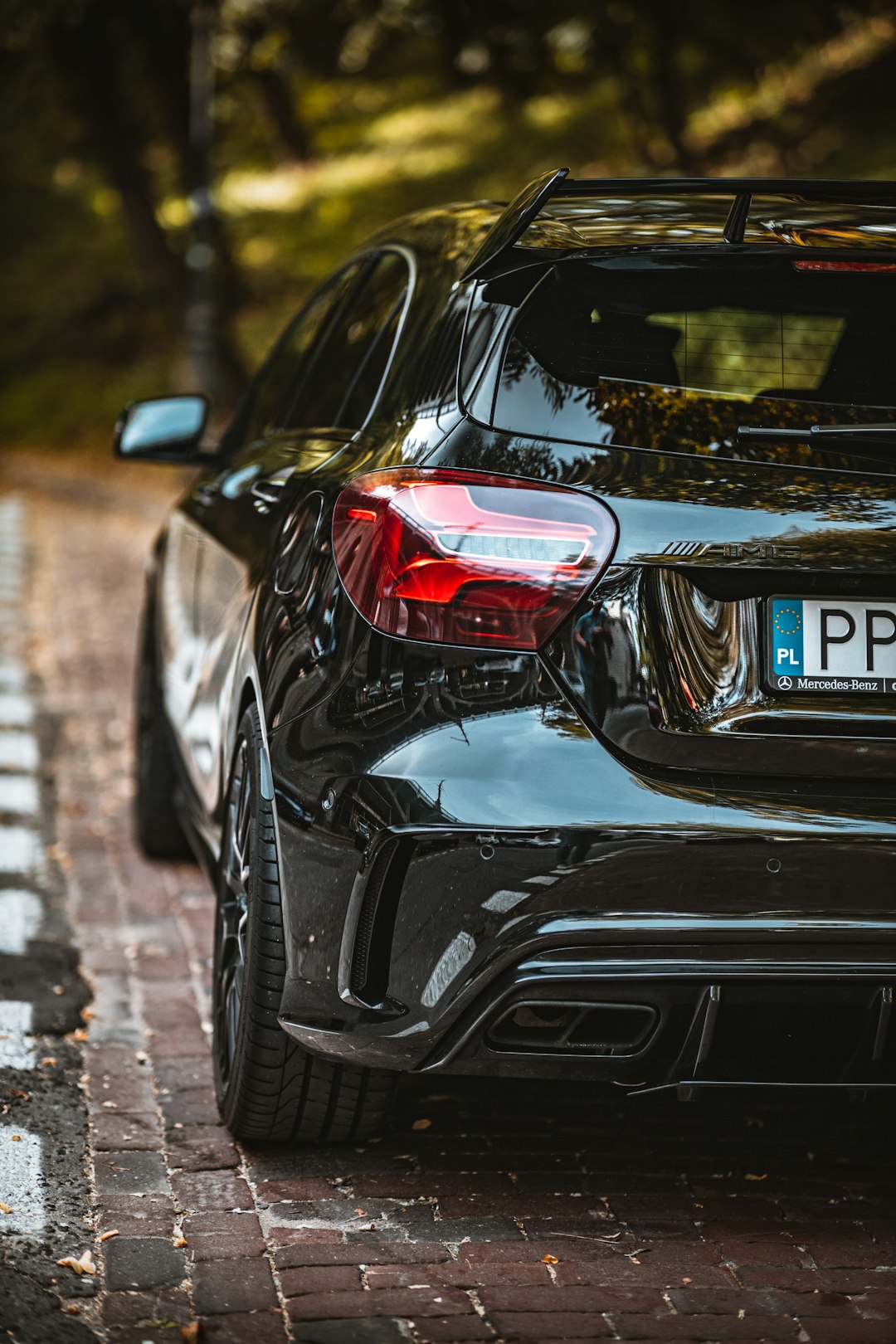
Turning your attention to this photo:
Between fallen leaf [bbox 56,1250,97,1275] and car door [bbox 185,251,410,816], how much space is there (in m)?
1.10

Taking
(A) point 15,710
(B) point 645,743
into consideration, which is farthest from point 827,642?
(A) point 15,710

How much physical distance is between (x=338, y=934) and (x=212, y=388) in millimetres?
19050

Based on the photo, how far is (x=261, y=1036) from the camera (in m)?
3.19

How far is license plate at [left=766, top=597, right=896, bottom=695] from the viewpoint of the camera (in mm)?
2727

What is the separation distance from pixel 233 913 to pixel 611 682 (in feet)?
3.93

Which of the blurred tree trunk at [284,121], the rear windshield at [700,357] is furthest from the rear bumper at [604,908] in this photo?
the blurred tree trunk at [284,121]

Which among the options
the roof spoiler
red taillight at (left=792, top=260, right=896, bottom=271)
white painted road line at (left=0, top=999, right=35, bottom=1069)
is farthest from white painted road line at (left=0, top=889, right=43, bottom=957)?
red taillight at (left=792, top=260, right=896, bottom=271)

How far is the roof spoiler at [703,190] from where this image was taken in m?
3.03

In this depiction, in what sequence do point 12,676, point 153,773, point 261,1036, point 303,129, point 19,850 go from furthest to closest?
point 303,129 → point 12,676 → point 19,850 → point 153,773 → point 261,1036

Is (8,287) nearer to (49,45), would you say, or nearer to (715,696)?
(49,45)

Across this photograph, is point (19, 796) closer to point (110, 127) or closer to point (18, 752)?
point (18, 752)

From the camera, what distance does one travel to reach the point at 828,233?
9.91 feet

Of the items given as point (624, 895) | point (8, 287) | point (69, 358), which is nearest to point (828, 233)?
point (624, 895)

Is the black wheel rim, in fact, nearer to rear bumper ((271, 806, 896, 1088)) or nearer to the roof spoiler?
rear bumper ((271, 806, 896, 1088))
